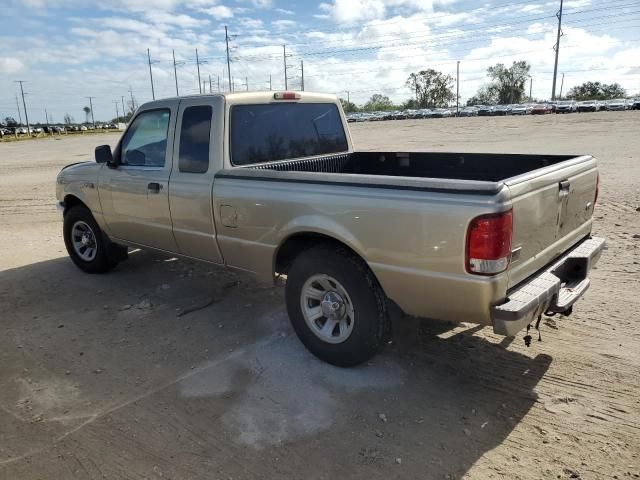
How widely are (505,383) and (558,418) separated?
1.45 feet

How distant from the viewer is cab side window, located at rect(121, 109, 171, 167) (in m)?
4.76

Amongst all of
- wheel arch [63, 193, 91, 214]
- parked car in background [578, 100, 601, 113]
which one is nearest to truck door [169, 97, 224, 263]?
wheel arch [63, 193, 91, 214]

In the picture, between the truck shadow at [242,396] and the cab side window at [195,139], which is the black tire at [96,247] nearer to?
the truck shadow at [242,396]

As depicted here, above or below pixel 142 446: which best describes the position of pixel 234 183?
above

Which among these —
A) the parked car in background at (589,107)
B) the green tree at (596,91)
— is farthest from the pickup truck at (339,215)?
the green tree at (596,91)

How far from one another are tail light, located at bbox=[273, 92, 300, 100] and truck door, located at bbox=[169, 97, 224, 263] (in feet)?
2.11

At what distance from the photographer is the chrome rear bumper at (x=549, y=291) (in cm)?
285

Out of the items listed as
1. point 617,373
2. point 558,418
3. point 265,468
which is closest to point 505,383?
point 558,418

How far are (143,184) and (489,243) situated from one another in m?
3.43

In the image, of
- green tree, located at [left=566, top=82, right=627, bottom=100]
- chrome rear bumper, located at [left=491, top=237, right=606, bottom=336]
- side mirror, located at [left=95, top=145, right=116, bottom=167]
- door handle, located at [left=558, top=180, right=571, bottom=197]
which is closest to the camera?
chrome rear bumper, located at [left=491, top=237, right=606, bottom=336]

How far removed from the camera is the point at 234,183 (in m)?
4.03

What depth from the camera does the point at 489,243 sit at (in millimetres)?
2768

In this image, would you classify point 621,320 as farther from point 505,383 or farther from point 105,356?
point 105,356

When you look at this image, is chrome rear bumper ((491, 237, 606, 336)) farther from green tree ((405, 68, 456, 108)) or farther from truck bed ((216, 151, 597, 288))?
green tree ((405, 68, 456, 108))
